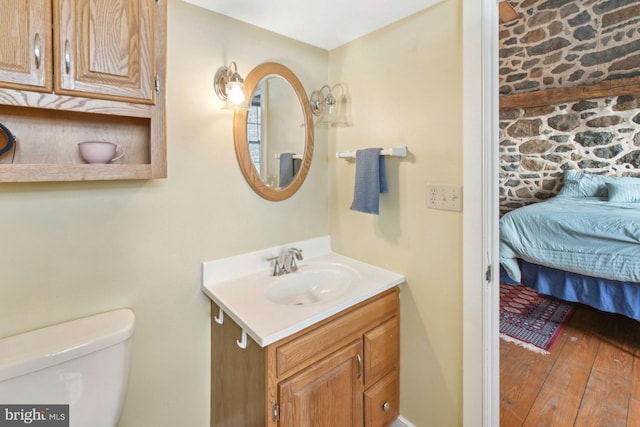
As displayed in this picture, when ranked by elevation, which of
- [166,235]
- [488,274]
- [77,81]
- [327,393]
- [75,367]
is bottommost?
[327,393]

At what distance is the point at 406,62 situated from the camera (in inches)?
54.8

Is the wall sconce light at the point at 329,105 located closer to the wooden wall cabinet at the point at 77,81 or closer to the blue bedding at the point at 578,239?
the wooden wall cabinet at the point at 77,81

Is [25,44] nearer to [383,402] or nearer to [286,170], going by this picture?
[286,170]

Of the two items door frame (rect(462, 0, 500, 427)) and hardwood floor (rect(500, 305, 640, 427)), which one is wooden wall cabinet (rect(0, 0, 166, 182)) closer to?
door frame (rect(462, 0, 500, 427))

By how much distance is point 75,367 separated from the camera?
3.10 feet

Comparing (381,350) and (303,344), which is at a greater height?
(303,344)

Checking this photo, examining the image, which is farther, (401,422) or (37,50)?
(401,422)

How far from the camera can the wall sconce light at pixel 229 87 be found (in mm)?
1284

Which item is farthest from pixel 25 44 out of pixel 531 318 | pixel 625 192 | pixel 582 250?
pixel 625 192

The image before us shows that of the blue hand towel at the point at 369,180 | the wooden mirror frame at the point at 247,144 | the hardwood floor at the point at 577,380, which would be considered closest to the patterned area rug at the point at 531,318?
the hardwood floor at the point at 577,380

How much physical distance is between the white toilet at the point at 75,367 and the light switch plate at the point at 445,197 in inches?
50.2

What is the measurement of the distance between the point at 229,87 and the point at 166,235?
0.68 meters

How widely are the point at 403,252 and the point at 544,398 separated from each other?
123 cm

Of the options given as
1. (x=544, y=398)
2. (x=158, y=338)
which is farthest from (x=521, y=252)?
(x=158, y=338)
